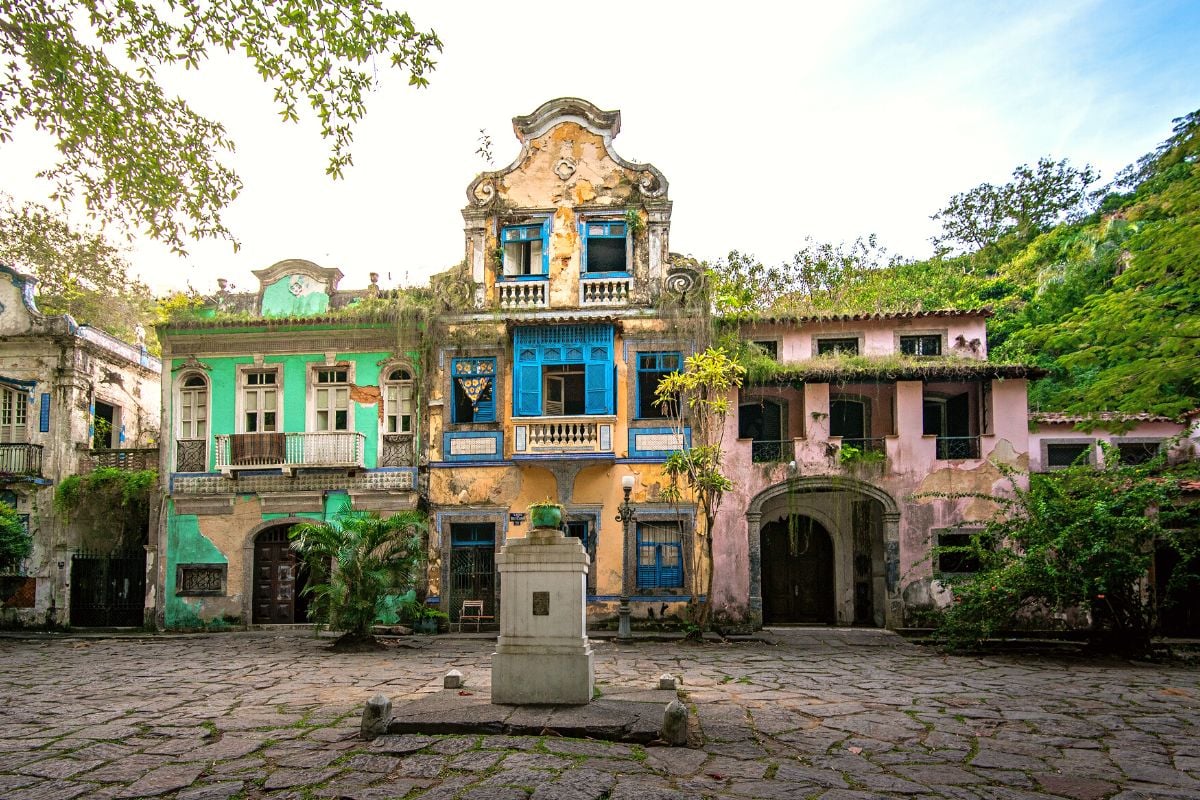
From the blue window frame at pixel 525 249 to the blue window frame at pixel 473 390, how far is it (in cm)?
215

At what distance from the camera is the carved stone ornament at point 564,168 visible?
65.8 ft

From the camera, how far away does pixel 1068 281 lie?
25.9m

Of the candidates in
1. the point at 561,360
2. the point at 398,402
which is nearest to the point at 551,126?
the point at 561,360

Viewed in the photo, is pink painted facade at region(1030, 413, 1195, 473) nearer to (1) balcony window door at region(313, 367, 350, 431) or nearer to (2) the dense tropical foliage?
(1) balcony window door at region(313, 367, 350, 431)

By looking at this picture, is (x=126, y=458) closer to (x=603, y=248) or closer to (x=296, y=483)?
(x=296, y=483)

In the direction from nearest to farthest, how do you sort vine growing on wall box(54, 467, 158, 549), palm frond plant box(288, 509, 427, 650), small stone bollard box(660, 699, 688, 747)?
1. small stone bollard box(660, 699, 688, 747)
2. palm frond plant box(288, 509, 427, 650)
3. vine growing on wall box(54, 467, 158, 549)

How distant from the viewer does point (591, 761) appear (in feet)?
20.9

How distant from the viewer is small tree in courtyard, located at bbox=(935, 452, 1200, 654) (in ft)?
42.8

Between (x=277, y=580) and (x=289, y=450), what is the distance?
9.55ft

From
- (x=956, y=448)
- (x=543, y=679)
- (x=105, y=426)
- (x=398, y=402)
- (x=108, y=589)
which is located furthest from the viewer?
(x=105, y=426)

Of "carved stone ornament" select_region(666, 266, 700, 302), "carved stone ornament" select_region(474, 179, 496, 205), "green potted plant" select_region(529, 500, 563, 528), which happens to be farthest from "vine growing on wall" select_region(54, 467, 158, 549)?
"green potted plant" select_region(529, 500, 563, 528)

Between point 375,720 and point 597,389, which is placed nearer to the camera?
point 375,720

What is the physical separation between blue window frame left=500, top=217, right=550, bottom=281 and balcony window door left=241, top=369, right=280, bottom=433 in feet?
19.5

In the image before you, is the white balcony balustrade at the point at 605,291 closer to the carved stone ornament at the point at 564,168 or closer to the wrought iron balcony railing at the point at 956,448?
the carved stone ornament at the point at 564,168
